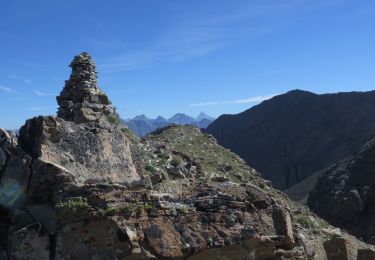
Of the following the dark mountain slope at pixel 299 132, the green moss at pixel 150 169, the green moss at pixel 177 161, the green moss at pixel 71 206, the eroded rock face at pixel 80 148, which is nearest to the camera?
the green moss at pixel 71 206

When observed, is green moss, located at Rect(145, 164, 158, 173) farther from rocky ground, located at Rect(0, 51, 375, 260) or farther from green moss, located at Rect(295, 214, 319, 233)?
green moss, located at Rect(295, 214, 319, 233)

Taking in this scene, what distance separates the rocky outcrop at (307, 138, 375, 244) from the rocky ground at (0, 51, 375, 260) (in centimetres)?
3824

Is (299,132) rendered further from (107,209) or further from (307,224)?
(107,209)

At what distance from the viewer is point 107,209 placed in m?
7.75

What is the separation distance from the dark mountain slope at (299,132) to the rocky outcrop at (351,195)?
43817 mm

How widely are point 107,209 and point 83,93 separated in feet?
37.3

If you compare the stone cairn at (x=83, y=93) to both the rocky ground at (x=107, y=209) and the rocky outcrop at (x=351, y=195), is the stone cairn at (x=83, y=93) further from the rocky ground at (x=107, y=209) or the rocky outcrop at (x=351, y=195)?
the rocky outcrop at (x=351, y=195)

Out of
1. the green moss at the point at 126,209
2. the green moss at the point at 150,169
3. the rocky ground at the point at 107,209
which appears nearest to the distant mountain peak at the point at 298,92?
the green moss at the point at 150,169

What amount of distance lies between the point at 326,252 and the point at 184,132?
64.4 ft

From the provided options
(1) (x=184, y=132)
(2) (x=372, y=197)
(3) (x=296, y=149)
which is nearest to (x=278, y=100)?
(3) (x=296, y=149)

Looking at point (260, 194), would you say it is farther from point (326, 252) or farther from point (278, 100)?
point (278, 100)

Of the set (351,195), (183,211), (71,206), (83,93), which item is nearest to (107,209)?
(71,206)

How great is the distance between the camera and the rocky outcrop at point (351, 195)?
4931cm

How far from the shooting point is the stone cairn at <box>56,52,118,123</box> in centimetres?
1756
